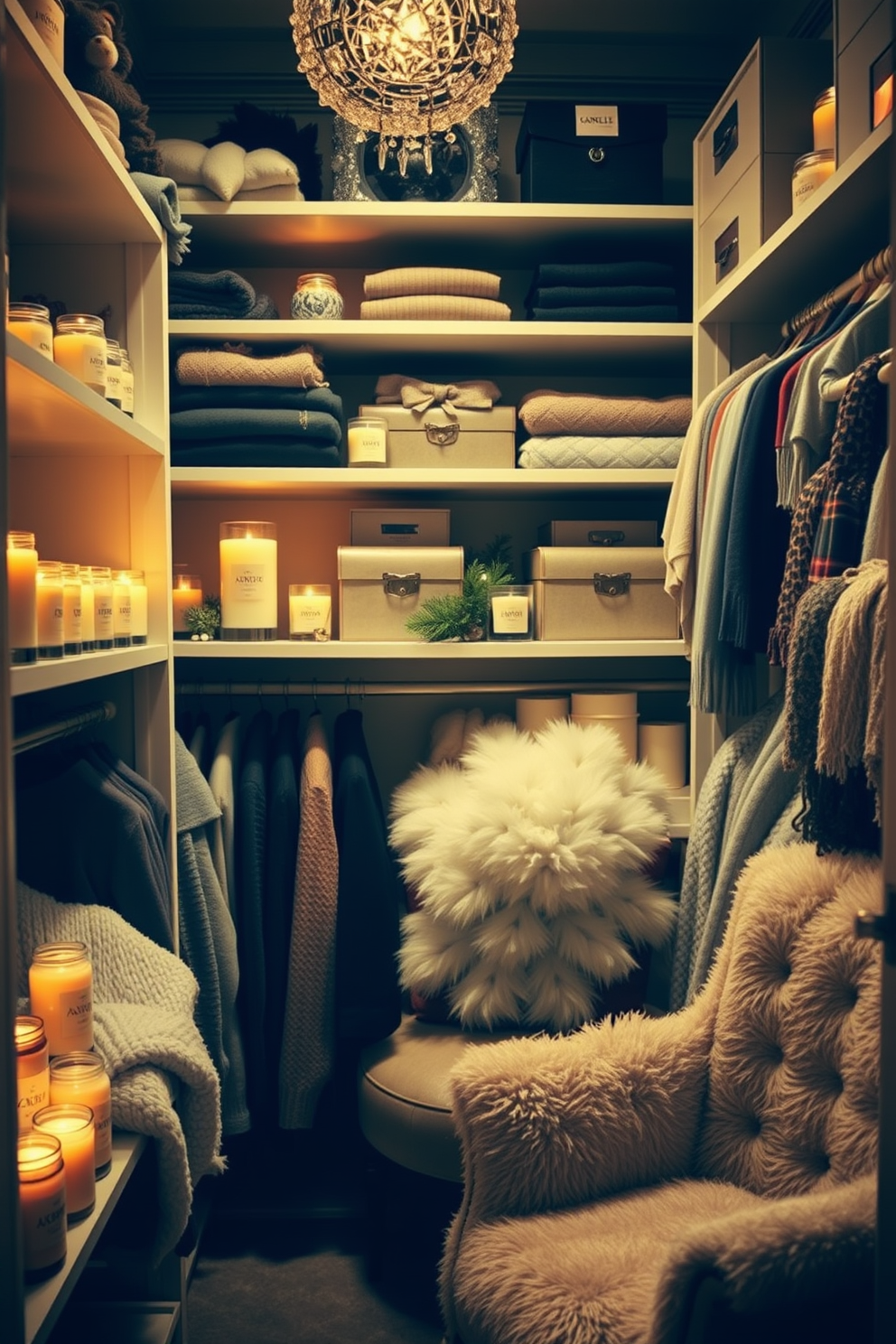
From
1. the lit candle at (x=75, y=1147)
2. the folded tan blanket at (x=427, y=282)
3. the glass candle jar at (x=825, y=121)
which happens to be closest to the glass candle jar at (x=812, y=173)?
the glass candle jar at (x=825, y=121)

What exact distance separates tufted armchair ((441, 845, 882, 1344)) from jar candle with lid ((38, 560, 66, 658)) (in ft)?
2.73

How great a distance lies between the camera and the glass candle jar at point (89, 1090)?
1.28 meters

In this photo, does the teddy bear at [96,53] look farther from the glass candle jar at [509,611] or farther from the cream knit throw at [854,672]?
the cream knit throw at [854,672]

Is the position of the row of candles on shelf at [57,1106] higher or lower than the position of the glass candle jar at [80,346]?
lower

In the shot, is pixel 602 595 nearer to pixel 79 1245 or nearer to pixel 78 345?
pixel 78 345

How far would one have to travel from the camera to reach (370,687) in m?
2.46

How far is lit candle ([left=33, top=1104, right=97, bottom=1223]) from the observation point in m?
1.21

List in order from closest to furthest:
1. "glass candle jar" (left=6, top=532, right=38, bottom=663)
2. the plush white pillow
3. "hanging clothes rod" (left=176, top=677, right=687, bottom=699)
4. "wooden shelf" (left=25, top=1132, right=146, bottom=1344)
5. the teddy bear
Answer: "wooden shelf" (left=25, top=1132, right=146, bottom=1344), "glass candle jar" (left=6, top=532, right=38, bottom=663), the teddy bear, the plush white pillow, "hanging clothes rod" (left=176, top=677, right=687, bottom=699)

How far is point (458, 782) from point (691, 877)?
50cm

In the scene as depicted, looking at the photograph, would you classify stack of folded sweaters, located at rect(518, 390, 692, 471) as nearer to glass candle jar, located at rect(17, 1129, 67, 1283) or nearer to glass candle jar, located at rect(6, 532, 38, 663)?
glass candle jar, located at rect(6, 532, 38, 663)

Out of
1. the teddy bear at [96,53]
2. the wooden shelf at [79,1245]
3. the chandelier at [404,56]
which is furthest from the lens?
the teddy bear at [96,53]

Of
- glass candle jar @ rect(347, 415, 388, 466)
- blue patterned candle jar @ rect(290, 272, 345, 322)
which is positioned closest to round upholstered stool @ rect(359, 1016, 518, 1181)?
glass candle jar @ rect(347, 415, 388, 466)

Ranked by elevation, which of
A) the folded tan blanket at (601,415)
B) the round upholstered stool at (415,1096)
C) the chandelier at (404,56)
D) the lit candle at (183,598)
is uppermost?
the chandelier at (404,56)

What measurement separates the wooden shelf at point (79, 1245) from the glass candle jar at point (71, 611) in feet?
2.18
